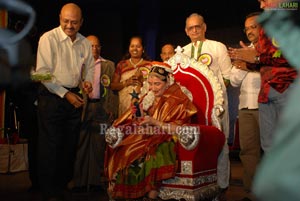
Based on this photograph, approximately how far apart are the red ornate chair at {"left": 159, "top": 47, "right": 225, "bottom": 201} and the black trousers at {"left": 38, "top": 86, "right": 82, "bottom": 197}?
83cm

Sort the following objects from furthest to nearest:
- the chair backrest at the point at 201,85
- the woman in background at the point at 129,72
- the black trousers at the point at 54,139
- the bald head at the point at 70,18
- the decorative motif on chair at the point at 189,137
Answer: the woman in background at the point at 129,72 < the chair backrest at the point at 201,85 < the bald head at the point at 70,18 < the black trousers at the point at 54,139 < the decorative motif on chair at the point at 189,137

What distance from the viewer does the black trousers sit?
302cm

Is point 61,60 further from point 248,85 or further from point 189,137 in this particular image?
point 248,85

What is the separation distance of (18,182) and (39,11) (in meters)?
3.12

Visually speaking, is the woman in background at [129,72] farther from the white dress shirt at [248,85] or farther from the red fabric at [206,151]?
the red fabric at [206,151]

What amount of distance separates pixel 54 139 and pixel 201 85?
4.32ft

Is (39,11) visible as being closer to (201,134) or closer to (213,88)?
(213,88)

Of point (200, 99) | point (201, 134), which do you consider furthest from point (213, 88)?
point (201, 134)

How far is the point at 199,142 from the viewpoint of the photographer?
2812 mm

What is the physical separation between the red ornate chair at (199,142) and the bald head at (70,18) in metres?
0.92

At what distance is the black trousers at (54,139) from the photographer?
3021mm

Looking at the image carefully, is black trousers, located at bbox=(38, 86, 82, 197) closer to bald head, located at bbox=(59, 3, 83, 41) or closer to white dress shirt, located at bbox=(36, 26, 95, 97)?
white dress shirt, located at bbox=(36, 26, 95, 97)

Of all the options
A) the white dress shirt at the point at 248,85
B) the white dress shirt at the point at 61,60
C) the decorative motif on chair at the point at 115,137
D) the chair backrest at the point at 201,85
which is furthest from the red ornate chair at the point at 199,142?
the white dress shirt at the point at 61,60

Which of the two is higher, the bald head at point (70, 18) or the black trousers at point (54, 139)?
the bald head at point (70, 18)
